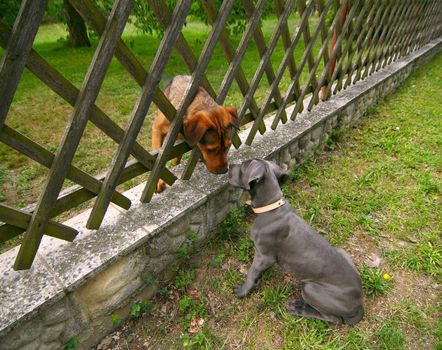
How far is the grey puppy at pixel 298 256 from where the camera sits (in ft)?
7.31

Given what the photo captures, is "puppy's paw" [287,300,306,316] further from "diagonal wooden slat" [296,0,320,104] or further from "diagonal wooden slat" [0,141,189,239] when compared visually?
"diagonal wooden slat" [296,0,320,104]

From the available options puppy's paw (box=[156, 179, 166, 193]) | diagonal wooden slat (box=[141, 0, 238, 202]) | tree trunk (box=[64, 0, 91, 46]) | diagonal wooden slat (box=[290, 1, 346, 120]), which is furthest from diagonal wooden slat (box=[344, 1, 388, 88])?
tree trunk (box=[64, 0, 91, 46])

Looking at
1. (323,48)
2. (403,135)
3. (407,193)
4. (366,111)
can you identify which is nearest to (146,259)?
(407,193)

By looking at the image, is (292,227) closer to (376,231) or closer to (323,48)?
(376,231)

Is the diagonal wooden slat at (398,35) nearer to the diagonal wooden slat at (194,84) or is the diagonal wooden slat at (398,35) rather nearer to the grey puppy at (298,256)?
the diagonal wooden slat at (194,84)

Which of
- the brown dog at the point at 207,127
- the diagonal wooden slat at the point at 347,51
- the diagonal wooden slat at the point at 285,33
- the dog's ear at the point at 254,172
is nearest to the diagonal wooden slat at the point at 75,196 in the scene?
the brown dog at the point at 207,127

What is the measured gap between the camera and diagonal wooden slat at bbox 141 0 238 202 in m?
2.53

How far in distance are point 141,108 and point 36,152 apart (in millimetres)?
745

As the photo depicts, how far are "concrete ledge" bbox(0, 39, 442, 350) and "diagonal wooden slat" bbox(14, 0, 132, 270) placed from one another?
0.21 metres

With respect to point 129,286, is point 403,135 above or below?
above

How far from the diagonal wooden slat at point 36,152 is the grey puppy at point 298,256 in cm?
106

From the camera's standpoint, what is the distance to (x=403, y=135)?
482 centimetres

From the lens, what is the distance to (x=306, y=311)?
2434 mm

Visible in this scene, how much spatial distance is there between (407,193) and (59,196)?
3.71m
